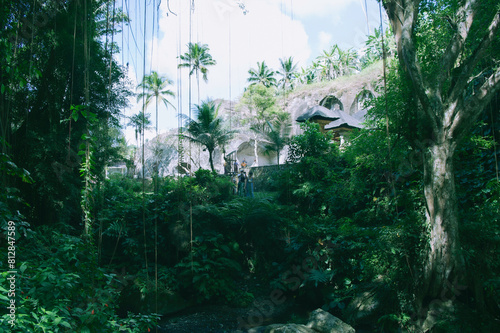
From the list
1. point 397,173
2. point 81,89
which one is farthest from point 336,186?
point 81,89

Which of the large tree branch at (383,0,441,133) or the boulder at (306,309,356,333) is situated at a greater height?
the large tree branch at (383,0,441,133)

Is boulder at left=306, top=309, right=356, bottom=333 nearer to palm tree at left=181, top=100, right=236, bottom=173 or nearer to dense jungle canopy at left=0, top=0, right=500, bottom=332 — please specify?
dense jungle canopy at left=0, top=0, right=500, bottom=332

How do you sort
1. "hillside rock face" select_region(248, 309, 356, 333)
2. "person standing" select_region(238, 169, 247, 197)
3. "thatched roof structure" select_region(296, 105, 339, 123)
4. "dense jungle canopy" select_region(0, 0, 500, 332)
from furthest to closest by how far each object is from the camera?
"thatched roof structure" select_region(296, 105, 339, 123) → "person standing" select_region(238, 169, 247, 197) → "hillside rock face" select_region(248, 309, 356, 333) → "dense jungle canopy" select_region(0, 0, 500, 332)

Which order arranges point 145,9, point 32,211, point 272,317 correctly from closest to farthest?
point 145,9 → point 272,317 → point 32,211

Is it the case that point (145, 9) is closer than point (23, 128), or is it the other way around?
point (145, 9)

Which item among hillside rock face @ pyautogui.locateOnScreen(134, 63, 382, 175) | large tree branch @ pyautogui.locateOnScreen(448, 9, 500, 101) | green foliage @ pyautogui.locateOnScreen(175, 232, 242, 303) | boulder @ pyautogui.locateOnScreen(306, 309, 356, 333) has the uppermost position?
hillside rock face @ pyautogui.locateOnScreen(134, 63, 382, 175)

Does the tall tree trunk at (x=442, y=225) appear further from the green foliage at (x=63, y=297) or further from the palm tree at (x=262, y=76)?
the palm tree at (x=262, y=76)

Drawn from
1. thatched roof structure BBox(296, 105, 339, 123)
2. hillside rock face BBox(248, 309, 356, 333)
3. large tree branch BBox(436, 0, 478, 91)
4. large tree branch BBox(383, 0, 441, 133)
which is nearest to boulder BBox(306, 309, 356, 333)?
hillside rock face BBox(248, 309, 356, 333)

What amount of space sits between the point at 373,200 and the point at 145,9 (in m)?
6.94

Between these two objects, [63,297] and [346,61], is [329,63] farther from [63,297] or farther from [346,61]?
[63,297]

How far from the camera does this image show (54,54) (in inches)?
320

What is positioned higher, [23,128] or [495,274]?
[23,128]

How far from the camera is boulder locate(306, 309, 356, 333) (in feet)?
18.6

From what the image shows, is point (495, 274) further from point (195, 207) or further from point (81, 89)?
point (81, 89)
